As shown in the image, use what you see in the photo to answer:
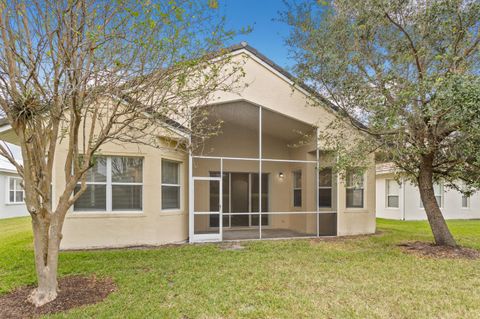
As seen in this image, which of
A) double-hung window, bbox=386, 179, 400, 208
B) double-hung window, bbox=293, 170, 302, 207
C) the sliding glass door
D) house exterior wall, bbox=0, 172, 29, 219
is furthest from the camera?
double-hung window, bbox=386, 179, 400, 208

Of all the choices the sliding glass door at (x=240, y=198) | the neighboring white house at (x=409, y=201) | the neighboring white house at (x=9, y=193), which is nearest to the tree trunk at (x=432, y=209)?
the sliding glass door at (x=240, y=198)

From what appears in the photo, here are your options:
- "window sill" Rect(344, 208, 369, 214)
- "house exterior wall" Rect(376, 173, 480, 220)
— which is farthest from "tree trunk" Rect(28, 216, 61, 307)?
"house exterior wall" Rect(376, 173, 480, 220)

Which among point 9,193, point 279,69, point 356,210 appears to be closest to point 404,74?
point 279,69

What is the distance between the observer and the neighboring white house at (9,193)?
18.4 meters

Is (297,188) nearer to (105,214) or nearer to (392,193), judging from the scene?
(105,214)

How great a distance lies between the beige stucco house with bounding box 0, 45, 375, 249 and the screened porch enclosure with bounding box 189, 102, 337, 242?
0.05 metres

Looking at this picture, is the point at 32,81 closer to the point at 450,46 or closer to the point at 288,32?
the point at 288,32

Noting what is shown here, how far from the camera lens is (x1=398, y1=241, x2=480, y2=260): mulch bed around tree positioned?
8438mm

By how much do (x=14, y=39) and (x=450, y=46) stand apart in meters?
9.65

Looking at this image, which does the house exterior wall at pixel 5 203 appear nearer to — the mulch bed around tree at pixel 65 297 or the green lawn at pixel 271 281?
the green lawn at pixel 271 281

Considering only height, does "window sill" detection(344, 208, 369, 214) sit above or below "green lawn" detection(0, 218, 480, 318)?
above

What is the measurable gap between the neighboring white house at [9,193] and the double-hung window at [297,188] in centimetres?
1637

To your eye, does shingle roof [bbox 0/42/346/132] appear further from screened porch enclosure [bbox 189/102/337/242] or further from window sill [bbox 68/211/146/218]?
window sill [bbox 68/211/146/218]

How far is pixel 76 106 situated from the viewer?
5137 millimetres
